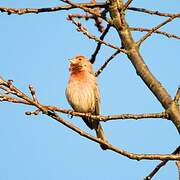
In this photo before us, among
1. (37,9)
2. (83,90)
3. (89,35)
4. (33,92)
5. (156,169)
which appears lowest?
(156,169)

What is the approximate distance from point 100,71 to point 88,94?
4.77 meters

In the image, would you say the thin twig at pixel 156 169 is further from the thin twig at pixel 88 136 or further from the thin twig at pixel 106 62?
the thin twig at pixel 106 62

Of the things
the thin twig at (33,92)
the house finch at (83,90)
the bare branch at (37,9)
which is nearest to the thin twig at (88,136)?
the thin twig at (33,92)

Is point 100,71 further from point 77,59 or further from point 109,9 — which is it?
point 77,59

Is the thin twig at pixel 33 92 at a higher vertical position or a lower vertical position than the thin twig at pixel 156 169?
higher

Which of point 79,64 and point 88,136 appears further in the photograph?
point 79,64

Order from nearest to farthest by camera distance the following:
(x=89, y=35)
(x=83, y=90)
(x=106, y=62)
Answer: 1. (x=89, y=35)
2. (x=106, y=62)
3. (x=83, y=90)

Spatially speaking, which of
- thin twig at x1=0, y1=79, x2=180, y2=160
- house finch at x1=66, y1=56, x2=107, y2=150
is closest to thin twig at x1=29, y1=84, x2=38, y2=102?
thin twig at x1=0, y1=79, x2=180, y2=160

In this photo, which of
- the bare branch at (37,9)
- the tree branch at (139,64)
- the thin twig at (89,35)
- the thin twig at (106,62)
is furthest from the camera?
the thin twig at (106,62)

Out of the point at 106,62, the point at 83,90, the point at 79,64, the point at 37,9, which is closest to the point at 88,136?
the point at 37,9

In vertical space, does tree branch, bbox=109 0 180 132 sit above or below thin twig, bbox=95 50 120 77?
below

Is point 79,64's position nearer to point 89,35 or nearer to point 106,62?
point 106,62

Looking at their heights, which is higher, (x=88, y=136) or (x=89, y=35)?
(x=89, y=35)

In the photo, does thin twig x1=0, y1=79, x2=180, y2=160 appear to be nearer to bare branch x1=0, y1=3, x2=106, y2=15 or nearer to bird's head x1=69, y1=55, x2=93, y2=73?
bare branch x1=0, y1=3, x2=106, y2=15
